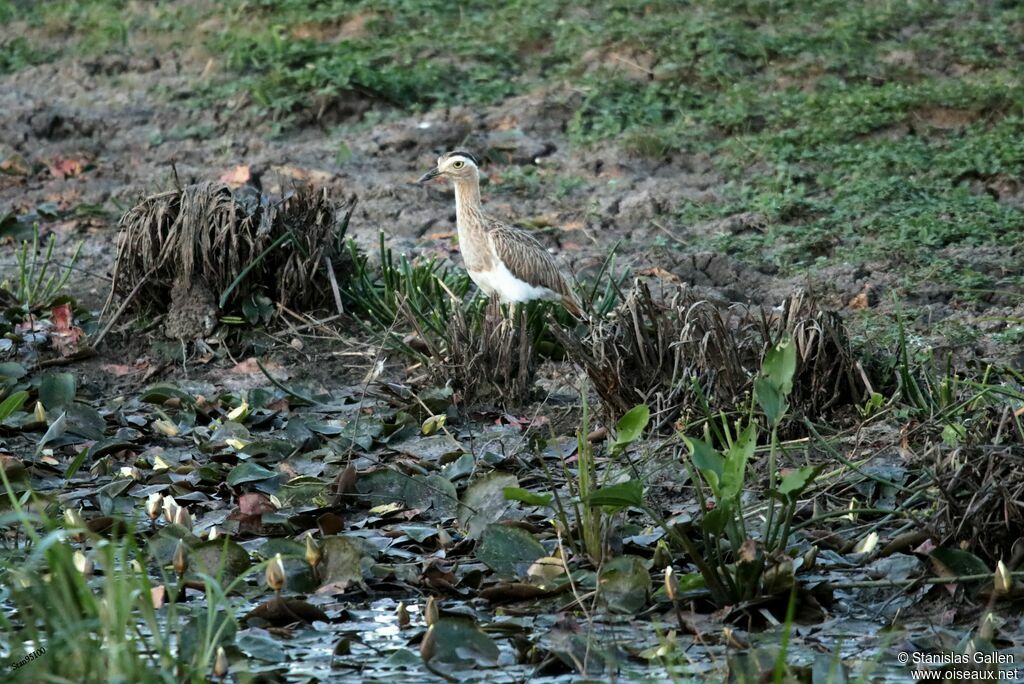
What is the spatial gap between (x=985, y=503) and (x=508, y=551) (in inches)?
56.4

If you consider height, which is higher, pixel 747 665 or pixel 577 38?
pixel 577 38

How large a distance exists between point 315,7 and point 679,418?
6953mm

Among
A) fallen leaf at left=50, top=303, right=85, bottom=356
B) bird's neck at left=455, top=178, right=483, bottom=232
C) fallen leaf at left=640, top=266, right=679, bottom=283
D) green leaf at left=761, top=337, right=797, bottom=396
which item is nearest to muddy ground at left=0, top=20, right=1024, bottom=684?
fallen leaf at left=640, top=266, right=679, bottom=283

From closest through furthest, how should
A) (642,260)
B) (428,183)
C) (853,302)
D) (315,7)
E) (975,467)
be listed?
(975,467)
(853,302)
(642,260)
(428,183)
(315,7)

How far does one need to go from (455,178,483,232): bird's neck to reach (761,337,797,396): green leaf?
9.80 feet

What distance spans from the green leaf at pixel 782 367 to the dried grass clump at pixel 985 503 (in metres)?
0.54

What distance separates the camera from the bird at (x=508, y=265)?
6820 mm

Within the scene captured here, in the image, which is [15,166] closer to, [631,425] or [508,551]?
[508,551]

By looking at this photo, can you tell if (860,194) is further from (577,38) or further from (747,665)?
(747,665)

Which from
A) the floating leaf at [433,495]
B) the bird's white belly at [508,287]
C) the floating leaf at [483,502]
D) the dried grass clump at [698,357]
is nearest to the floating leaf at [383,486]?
the floating leaf at [433,495]

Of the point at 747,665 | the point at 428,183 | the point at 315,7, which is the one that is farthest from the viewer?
the point at 315,7

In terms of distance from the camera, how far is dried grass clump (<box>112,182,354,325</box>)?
676cm

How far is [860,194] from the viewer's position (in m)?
8.43

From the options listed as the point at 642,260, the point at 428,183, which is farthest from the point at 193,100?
the point at 642,260
